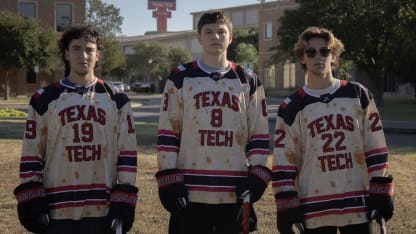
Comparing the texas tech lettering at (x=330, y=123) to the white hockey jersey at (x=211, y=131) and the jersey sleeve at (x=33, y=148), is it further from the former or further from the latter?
the jersey sleeve at (x=33, y=148)

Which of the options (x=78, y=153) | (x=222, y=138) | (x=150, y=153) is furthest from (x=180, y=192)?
(x=150, y=153)

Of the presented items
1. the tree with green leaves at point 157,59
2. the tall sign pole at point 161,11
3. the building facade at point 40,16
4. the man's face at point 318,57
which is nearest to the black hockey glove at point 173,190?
the man's face at point 318,57

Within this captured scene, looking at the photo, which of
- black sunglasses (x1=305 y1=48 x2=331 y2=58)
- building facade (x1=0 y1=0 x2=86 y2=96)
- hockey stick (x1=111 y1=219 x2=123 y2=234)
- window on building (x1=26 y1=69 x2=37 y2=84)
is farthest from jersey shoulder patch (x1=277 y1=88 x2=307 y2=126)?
window on building (x1=26 y1=69 x2=37 y2=84)

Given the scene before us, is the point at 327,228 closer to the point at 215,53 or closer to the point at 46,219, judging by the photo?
the point at 215,53

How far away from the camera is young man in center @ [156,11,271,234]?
3871mm

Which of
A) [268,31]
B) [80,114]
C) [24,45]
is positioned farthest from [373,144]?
[268,31]

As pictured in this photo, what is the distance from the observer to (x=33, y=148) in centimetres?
382

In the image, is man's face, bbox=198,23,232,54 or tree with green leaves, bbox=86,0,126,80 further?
tree with green leaves, bbox=86,0,126,80

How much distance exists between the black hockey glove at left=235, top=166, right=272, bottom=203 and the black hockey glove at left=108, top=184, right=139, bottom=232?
701 mm

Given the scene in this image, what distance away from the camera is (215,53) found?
399 centimetres

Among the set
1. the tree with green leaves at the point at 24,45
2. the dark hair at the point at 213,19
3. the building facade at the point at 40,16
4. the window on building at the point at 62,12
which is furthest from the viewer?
the window on building at the point at 62,12

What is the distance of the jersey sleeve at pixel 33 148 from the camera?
3781 mm

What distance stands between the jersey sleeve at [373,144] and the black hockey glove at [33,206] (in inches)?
84.4

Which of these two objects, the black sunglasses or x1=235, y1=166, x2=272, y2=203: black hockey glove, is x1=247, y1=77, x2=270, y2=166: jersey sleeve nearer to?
x1=235, y1=166, x2=272, y2=203: black hockey glove
